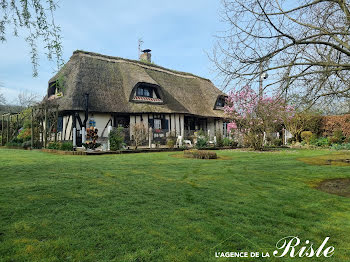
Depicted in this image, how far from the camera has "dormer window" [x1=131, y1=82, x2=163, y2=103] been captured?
72.0 feet

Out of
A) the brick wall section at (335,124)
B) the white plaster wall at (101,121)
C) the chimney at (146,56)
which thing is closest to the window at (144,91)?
the white plaster wall at (101,121)

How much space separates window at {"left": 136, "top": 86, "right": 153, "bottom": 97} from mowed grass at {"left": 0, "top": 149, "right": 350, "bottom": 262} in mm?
17492

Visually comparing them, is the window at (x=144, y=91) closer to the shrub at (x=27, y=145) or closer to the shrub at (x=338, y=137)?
the shrub at (x=27, y=145)

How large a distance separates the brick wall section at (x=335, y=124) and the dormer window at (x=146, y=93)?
1426 cm

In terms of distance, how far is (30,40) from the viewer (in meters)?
5.02

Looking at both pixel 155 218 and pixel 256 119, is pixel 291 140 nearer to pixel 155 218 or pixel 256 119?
pixel 256 119

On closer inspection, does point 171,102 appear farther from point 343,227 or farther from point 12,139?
point 343,227

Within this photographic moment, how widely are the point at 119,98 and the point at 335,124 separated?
17.8m

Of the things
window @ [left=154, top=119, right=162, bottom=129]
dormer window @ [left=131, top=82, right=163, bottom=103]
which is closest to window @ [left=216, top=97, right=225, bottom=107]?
dormer window @ [left=131, top=82, right=163, bottom=103]

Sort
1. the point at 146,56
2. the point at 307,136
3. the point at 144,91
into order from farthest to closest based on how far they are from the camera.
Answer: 1. the point at 146,56
2. the point at 144,91
3. the point at 307,136

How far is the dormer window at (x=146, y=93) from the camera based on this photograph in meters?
21.9

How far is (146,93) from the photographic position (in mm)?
23375

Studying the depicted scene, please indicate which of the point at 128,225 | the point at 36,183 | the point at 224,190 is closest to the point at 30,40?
the point at 36,183

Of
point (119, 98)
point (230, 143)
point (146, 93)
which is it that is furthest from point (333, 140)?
point (119, 98)
